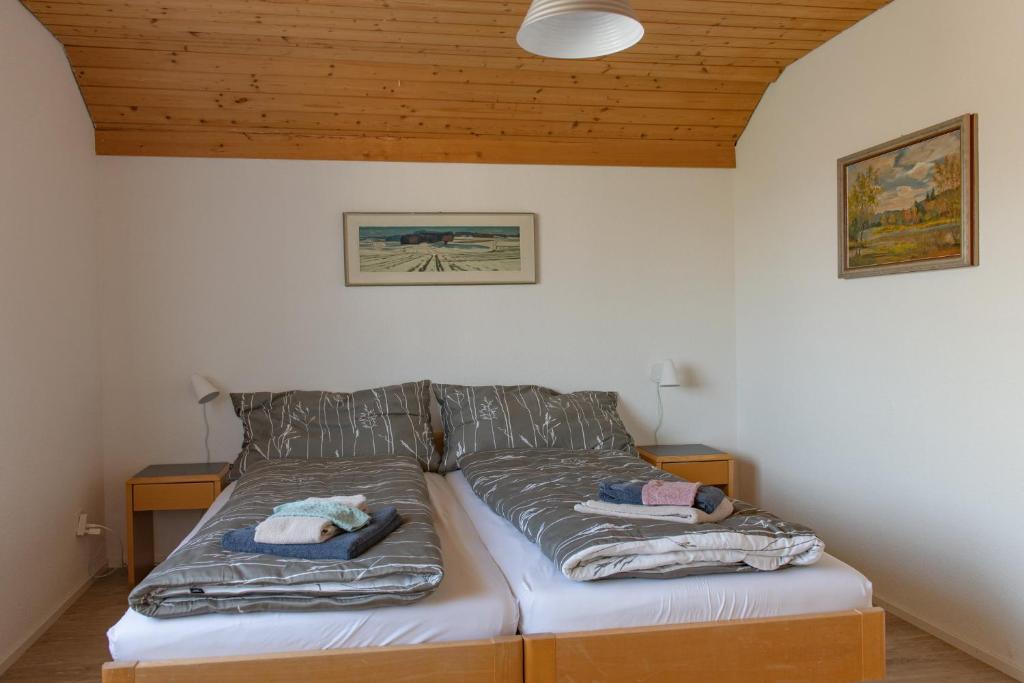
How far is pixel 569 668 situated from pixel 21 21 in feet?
10.2

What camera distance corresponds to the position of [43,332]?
337 centimetres

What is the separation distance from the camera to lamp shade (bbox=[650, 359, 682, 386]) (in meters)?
4.34

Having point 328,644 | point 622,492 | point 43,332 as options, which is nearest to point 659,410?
point 622,492

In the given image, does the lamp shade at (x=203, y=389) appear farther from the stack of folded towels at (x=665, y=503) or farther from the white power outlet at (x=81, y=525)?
the stack of folded towels at (x=665, y=503)

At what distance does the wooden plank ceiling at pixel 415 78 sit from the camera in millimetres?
3504

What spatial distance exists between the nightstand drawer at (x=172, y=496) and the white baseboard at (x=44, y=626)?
43 cm

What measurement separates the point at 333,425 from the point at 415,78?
1.69m

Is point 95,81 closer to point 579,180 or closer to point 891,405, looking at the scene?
point 579,180

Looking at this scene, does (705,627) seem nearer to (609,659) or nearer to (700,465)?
(609,659)

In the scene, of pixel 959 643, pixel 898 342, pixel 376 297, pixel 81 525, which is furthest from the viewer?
pixel 376 297

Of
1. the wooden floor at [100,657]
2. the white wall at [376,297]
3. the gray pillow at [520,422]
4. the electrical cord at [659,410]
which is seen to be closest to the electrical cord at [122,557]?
the white wall at [376,297]

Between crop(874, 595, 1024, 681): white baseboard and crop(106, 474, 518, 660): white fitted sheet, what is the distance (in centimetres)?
179

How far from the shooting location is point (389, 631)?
2064 mm

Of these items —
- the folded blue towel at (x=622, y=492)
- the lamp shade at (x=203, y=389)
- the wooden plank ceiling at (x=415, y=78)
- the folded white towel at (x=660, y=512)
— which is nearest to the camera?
the folded white towel at (x=660, y=512)
